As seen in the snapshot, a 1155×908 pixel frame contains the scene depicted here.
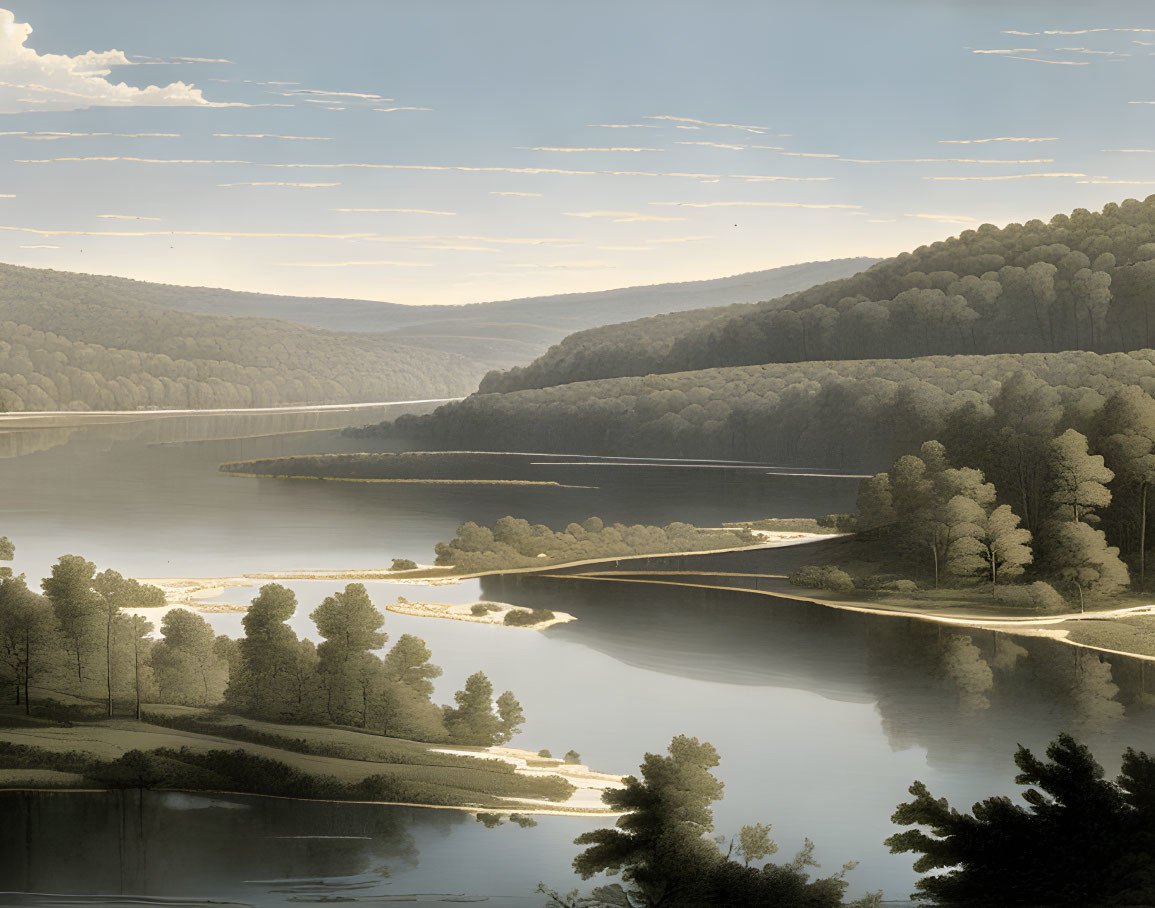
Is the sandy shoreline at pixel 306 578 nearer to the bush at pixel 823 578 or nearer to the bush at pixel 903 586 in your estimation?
the bush at pixel 823 578

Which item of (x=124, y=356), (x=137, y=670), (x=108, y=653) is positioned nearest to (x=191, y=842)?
(x=137, y=670)

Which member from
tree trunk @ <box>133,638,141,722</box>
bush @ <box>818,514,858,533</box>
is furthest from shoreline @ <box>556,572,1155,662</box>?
tree trunk @ <box>133,638,141,722</box>

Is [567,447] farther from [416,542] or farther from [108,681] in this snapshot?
[108,681]

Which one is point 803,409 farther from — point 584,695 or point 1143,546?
point 584,695

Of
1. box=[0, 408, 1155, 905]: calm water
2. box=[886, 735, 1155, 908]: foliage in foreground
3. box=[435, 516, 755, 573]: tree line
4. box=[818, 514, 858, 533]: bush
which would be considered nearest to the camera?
box=[886, 735, 1155, 908]: foliage in foreground

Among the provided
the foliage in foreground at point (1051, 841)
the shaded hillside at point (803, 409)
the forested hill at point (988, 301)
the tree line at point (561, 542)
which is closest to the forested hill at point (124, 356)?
the shaded hillside at point (803, 409)

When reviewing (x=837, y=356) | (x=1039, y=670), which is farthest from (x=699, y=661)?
(x=837, y=356)

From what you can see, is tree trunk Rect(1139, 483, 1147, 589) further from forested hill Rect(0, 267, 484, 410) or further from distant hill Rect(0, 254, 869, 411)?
forested hill Rect(0, 267, 484, 410)
